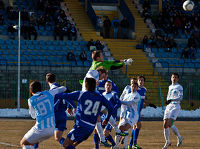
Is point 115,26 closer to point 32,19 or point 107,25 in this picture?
point 107,25

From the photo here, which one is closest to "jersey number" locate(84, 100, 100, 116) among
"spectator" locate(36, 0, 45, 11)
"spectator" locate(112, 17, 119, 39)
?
"spectator" locate(36, 0, 45, 11)

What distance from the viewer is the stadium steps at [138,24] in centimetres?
3960

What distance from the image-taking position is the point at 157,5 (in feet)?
141

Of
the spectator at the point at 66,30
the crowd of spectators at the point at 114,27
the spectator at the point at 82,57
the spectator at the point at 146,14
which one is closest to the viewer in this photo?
the spectator at the point at 82,57

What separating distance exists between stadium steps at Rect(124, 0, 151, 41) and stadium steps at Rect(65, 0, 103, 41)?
3.44m

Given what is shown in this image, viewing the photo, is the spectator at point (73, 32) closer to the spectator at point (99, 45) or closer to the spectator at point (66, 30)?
the spectator at point (66, 30)

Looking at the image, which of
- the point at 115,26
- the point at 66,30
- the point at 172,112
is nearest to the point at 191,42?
the point at 115,26

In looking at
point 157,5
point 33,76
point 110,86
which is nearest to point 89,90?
point 110,86

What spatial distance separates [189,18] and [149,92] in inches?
523

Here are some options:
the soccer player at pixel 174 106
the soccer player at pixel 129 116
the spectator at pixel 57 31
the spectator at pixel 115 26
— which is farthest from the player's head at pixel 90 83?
the spectator at pixel 115 26

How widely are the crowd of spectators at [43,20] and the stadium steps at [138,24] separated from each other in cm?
599

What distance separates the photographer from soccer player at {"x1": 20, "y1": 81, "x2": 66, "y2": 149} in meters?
9.71

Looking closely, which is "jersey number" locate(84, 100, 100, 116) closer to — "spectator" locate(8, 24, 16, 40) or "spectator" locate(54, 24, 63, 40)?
"spectator" locate(8, 24, 16, 40)

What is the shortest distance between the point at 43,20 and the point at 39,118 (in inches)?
1035
